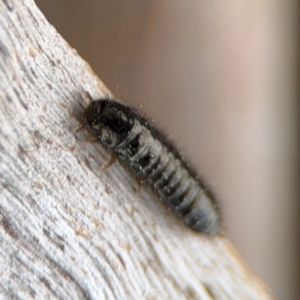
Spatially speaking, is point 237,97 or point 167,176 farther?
point 237,97

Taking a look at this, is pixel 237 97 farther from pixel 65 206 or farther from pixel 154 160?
pixel 65 206

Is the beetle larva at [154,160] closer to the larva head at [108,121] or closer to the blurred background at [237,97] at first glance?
the larva head at [108,121]

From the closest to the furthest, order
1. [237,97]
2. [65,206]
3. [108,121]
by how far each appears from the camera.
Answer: [65,206], [108,121], [237,97]

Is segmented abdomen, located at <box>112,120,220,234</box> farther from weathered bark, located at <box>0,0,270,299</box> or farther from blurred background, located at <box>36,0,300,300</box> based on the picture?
blurred background, located at <box>36,0,300,300</box>

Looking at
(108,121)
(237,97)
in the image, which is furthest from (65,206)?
(237,97)

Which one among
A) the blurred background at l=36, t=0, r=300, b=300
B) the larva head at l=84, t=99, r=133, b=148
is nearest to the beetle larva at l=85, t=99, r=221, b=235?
the larva head at l=84, t=99, r=133, b=148

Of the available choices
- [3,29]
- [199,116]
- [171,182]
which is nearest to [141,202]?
[171,182]

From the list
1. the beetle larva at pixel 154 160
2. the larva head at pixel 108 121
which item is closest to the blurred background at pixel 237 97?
the beetle larva at pixel 154 160
